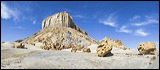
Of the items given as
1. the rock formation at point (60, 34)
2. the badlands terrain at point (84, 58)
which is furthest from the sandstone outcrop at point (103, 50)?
the rock formation at point (60, 34)

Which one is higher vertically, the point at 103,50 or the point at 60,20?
the point at 60,20

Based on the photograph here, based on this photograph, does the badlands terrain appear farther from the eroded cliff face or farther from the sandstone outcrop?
the eroded cliff face

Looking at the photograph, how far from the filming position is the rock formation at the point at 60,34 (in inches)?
3356

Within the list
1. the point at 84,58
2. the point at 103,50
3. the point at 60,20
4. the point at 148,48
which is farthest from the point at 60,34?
the point at 84,58

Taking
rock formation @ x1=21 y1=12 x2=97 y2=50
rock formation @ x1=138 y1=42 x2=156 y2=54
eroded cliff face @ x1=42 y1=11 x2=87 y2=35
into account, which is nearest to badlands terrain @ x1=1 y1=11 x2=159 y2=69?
rock formation @ x1=138 y1=42 x2=156 y2=54

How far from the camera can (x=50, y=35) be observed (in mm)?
92688

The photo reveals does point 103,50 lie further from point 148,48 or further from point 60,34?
point 60,34

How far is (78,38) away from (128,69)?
3178 inches

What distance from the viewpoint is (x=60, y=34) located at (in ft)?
310

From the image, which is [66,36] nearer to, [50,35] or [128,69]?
[50,35]

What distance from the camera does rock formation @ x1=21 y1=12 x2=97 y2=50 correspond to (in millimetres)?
85250

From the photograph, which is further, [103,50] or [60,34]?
[60,34]

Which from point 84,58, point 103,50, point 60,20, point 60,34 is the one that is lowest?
point 84,58

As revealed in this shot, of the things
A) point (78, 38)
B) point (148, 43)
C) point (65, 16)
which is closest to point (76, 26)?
point (65, 16)
